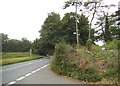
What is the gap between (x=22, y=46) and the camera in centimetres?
10219

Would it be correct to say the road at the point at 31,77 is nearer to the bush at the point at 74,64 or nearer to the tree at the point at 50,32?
the bush at the point at 74,64

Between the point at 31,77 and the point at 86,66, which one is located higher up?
the point at 86,66

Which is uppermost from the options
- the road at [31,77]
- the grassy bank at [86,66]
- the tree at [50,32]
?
the tree at [50,32]

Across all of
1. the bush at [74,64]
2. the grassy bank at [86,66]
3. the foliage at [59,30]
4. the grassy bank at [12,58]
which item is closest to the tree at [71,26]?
the foliage at [59,30]

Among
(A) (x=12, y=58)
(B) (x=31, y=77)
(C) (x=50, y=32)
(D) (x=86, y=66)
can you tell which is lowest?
(B) (x=31, y=77)

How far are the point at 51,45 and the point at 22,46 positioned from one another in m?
35.4

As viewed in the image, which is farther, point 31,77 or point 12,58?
point 12,58

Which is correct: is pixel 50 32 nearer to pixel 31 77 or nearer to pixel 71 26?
pixel 71 26

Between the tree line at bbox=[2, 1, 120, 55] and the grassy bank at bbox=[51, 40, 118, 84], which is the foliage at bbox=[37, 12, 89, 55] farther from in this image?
the grassy bank at bbox=[51, 40, 118, 84]

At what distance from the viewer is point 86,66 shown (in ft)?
54.7

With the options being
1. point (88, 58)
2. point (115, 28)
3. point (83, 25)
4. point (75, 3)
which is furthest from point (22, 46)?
point (88, 58)

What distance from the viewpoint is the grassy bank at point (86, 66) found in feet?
49.4

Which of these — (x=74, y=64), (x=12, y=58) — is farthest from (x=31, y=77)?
(x=12, y=58)

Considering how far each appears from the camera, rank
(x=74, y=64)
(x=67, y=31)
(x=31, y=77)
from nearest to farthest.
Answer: (x=31, y=77) → (x=74, y=64) → (x=67, y=31)
